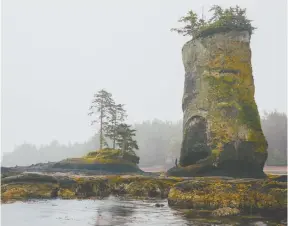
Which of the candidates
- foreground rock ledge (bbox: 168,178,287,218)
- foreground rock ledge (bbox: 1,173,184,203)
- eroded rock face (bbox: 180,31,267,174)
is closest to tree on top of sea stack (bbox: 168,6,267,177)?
eroded rock face (bbox: 180,31,267,174)

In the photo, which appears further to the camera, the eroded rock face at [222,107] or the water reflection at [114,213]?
the eroded rock face at [222,107]

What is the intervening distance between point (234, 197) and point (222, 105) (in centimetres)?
1481

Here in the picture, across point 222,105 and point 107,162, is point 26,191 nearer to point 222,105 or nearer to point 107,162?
point 222,105

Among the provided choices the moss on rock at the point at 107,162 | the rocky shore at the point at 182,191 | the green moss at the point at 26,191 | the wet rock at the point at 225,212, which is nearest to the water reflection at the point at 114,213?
the rocky shore at the point at 182,191

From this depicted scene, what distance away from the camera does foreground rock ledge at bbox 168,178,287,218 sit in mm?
20109

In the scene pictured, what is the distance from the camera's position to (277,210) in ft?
65.9

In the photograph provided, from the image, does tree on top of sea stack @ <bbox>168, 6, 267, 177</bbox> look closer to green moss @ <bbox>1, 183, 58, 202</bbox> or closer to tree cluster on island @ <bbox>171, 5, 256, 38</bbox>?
tree cluster on island @ <bbox>171, 5, 256, 38</bbox>

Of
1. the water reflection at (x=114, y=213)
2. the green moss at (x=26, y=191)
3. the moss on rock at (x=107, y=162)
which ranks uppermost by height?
the moss on rock at (x=107, y=162)

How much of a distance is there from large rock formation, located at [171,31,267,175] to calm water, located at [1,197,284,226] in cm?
1262

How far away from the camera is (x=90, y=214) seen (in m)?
19.5

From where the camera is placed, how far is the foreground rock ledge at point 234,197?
20109mm

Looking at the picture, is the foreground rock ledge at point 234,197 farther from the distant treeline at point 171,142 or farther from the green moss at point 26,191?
the distant treeline at point 171,142

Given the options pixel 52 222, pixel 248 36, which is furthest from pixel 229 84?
pixel 52 222

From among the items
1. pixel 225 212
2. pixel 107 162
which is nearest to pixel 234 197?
pixel 225 212
